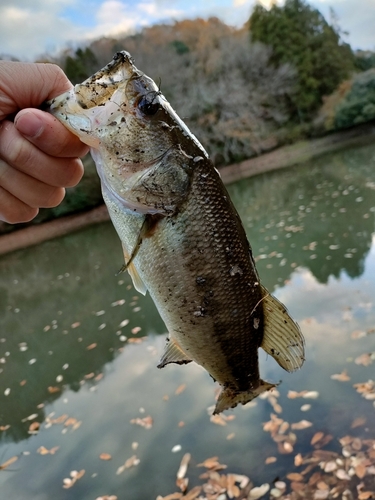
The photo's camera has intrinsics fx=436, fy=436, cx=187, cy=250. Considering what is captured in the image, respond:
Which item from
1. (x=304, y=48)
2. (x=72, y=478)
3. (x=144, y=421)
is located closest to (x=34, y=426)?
(x=72, y=478)

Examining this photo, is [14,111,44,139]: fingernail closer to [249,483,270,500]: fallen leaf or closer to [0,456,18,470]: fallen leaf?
[249,483,270,500]: fallen leaf

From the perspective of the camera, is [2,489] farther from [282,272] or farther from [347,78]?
[347,78]

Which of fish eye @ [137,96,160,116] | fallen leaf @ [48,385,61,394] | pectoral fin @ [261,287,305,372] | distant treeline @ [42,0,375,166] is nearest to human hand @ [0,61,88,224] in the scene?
fish eye @ [137,96,160,116]

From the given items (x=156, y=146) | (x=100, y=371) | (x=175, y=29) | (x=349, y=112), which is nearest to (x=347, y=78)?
(x=349, y=112)

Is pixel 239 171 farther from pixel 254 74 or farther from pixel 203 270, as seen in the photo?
pixel 203 270

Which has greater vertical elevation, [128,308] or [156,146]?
[156,146]

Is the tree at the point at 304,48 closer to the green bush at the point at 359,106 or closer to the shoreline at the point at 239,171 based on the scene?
the green bush at the point at 359,106
